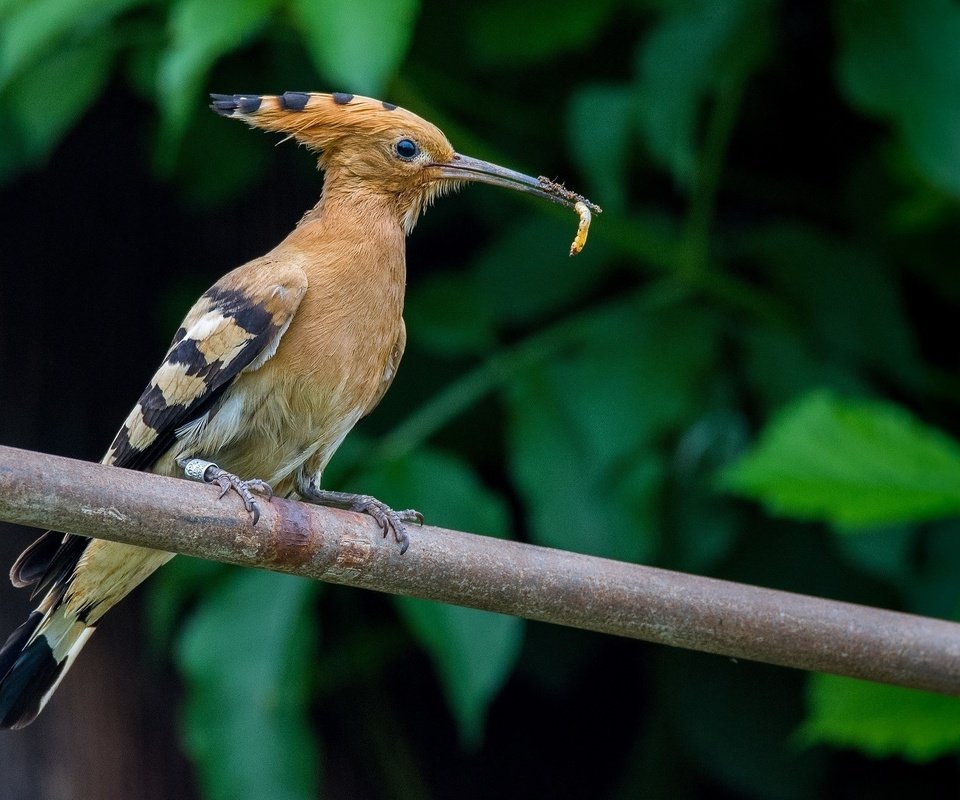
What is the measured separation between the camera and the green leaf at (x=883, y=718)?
276 centimetres

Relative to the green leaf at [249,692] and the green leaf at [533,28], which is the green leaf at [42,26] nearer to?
the green leaf at [533,28]

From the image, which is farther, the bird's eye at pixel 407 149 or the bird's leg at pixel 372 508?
the bird's eye at pixel 407 149

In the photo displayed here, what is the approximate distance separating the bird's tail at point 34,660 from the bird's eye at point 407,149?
1.02 metres

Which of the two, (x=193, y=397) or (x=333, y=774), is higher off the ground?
(x=193, y=397)

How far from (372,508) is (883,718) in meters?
1.23

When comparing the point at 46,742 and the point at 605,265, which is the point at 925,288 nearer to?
the point at 605,265

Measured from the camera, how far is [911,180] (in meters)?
3.32

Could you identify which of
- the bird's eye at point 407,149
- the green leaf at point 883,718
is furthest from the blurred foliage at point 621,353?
the bird's eye at point 407,149

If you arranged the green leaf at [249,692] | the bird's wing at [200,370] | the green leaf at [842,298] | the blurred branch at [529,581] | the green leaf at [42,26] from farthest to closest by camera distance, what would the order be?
Result: 1. the green leaf at [842,298]
2. the green leaf at [249,692]
3. the green leaf at [42,26]
4. the bird's wing at [200,370]
5. the blurred branch at [529,581]

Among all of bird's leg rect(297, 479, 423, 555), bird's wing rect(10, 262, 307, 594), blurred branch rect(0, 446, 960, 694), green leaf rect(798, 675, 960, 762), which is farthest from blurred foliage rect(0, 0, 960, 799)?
blurred branch rect(0, 446, 960, 694)

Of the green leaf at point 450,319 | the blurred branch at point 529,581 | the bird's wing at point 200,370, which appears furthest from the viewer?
the green leaf at point 450,319

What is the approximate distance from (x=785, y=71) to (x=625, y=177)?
562 mm

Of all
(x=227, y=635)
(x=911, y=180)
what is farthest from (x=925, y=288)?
(x=227, y=635)

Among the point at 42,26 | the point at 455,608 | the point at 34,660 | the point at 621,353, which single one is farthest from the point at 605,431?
the point at 42,26
